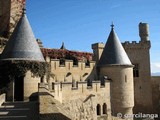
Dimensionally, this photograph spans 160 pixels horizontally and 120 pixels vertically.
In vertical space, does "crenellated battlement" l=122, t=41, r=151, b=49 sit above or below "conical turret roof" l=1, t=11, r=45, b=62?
above

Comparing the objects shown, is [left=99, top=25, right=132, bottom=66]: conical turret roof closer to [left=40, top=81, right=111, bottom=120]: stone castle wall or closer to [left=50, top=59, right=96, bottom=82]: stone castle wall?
[left=50, top=59, right=96, bottom=82]: stone castle wall

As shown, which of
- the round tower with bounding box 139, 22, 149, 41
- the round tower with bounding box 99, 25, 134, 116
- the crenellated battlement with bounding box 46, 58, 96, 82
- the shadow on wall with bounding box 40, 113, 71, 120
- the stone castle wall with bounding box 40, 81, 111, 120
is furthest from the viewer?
the round tower with bounding box 139, 22, 149, 41

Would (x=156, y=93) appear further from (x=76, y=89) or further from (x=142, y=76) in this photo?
(x=76, y=89)

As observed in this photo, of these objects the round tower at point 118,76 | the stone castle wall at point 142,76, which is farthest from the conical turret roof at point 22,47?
the stone castle wall at point 142,76

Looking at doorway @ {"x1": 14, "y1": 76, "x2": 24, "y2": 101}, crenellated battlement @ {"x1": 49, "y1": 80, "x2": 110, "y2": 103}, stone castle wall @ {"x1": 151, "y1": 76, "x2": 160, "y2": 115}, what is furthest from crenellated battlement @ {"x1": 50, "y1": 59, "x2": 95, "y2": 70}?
stone castle wall @ {"x1": 151, "y1": 76, "x2": 160, "y2": 115}

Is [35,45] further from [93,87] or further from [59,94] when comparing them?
[93,87]

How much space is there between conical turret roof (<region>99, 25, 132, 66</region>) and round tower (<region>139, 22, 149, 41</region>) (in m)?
8.47

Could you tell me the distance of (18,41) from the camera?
16984mm

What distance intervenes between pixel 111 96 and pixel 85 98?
11.9 ft

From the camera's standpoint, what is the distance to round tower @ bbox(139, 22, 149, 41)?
1231 inches

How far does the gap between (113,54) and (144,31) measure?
10515 mm

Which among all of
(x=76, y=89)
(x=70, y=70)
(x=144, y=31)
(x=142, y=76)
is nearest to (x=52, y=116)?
(x=76, y=89)

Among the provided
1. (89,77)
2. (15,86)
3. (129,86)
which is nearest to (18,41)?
(15,86)

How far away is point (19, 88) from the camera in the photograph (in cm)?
1625
